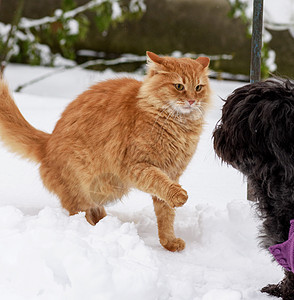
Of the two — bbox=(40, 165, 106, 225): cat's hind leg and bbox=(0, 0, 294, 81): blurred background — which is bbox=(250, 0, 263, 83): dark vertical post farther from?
bbox=(0, 0, 294, 81): blurred background

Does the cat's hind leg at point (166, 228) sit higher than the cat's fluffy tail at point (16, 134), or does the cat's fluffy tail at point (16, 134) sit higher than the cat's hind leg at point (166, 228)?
the cat's fluffy tail at point (16, 134)

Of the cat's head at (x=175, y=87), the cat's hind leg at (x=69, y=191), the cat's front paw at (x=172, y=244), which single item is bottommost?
the cat's front paw at (x=172, y=244)

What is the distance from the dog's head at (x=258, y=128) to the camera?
54.0 inches

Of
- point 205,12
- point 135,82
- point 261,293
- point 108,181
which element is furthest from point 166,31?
point 261,293

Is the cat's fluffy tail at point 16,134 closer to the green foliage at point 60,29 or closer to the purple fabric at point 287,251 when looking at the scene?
the purple fabric at point 287,251

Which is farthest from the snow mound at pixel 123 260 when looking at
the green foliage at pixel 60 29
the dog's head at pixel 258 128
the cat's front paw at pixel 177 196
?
the green foliage at pixel 60 29

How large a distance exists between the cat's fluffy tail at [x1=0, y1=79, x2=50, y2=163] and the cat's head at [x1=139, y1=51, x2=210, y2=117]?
0.57 metres

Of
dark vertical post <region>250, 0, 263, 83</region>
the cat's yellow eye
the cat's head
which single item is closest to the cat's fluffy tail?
the cat's head

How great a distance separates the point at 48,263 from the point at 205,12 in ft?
14.2

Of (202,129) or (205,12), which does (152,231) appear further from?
(205,12)

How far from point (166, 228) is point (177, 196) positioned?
334 millimetres

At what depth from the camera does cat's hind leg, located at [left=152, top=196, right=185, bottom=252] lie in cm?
200

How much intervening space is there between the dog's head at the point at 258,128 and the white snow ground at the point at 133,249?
44 cm

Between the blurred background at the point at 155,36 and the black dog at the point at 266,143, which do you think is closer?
the black dog at the point at 266,143
